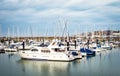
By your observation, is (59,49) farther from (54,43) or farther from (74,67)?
(74,67)

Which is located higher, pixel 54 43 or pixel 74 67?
pixel 54 43

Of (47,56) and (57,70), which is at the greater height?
(47,56)

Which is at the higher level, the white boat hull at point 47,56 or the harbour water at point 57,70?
the white boat hull at point 47,56

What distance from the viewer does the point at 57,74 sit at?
29.7m

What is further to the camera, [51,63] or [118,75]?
[51,63]

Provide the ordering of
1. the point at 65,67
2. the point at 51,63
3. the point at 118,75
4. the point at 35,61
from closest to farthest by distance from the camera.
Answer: the point at 118,75, the point at 65,67, the point at 51,63, the point at 35,61

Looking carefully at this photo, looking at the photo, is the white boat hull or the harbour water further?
the white boat hull

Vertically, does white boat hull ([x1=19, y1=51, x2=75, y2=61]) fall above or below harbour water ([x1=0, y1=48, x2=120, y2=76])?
above

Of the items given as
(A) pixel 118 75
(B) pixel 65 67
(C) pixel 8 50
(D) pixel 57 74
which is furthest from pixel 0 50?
(A) pixel 118 75

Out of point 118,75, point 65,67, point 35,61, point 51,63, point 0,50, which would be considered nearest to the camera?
point 118,75

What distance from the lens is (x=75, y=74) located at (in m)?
30.0

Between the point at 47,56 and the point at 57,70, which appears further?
the point at 47,56

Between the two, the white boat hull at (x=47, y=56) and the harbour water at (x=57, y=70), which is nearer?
the harbour water at (x=57, y=70)

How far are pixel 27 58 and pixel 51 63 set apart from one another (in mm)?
6032
